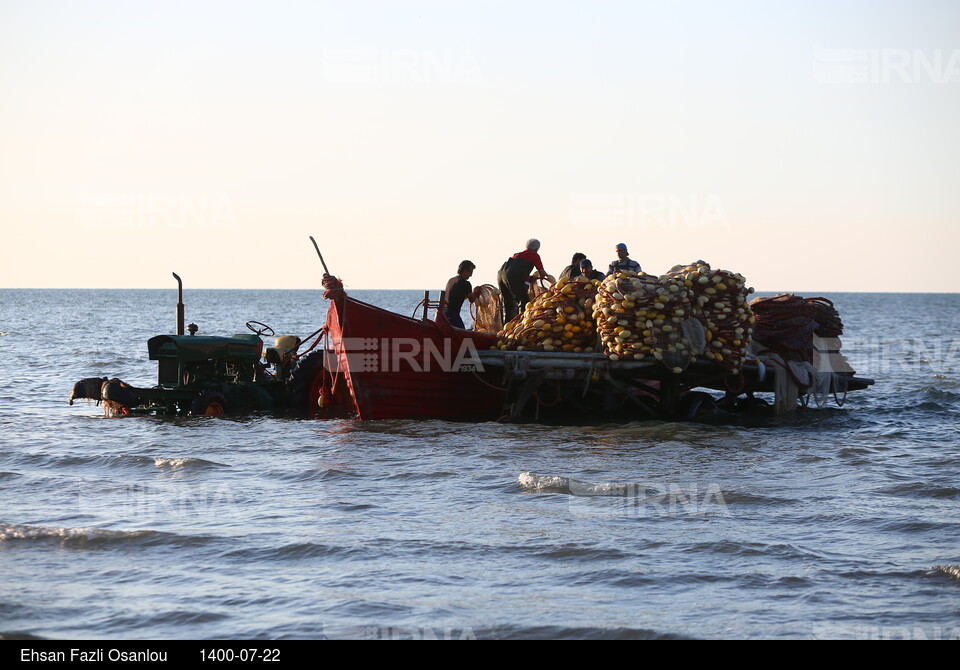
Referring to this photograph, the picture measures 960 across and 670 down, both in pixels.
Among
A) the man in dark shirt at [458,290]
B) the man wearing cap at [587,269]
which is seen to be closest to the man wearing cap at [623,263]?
the man wearing cap at [587,269]

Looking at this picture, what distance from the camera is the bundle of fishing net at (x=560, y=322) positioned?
50.5ft

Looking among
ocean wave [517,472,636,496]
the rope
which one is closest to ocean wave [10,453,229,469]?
ocean wave [517,472,636,496]

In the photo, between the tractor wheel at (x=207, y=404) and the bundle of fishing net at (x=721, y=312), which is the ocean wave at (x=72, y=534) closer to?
the tractor wheel at (x=207, y=404)

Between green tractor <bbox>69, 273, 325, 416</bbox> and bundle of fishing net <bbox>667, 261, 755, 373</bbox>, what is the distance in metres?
5.96

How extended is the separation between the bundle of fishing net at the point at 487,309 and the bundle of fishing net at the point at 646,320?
2.77 m

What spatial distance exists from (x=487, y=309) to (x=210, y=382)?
178 inches

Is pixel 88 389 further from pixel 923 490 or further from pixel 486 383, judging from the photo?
pixel 923 490

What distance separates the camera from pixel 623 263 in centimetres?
1600

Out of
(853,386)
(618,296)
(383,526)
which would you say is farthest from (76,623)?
(853,386)

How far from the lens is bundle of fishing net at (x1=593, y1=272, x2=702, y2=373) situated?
48.0 ft

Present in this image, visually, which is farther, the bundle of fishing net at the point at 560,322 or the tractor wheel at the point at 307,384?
the tractor wheel at the point at 307,384

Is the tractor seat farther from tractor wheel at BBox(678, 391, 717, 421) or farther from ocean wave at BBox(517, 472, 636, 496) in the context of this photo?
ocean wave at BBox(517, 472, 636, 496)

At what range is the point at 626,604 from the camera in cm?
722

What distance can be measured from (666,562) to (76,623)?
4.24m
